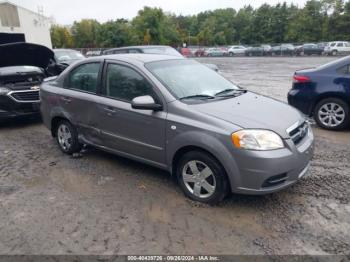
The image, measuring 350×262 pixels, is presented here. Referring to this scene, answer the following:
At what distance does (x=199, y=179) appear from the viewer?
147 inches

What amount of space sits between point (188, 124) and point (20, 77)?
5473mm

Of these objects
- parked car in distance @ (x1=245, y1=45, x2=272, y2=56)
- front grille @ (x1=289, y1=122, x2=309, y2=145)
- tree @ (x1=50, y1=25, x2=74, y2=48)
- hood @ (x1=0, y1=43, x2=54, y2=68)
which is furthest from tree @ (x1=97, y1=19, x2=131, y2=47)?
front grille @ (x1=289, y1=122, x2=309, y2=145)

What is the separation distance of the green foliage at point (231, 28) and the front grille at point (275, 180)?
194 feet

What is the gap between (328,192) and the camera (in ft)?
13.1

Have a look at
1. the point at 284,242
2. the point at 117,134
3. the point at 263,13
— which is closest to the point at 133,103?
the point at 117,134

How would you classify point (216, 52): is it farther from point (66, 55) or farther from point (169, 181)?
point (169, 181)

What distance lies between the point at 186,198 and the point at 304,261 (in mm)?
1502

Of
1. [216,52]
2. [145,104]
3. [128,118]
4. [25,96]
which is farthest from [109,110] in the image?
[216,52]

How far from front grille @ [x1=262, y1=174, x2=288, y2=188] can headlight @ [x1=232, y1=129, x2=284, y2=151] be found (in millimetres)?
309

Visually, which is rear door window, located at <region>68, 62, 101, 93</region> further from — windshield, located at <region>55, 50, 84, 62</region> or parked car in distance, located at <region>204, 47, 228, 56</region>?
parked car in distance, located at <region>204, 47, 228, 56</region>

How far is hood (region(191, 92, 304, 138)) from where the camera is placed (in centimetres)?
351

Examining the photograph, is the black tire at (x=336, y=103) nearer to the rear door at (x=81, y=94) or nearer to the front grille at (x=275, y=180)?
the front grille at (x=275, y=180)

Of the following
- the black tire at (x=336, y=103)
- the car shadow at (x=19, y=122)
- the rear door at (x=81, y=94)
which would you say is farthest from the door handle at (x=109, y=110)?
the black tire at (x=336, y=103)

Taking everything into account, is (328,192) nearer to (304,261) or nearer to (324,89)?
(304,261)
